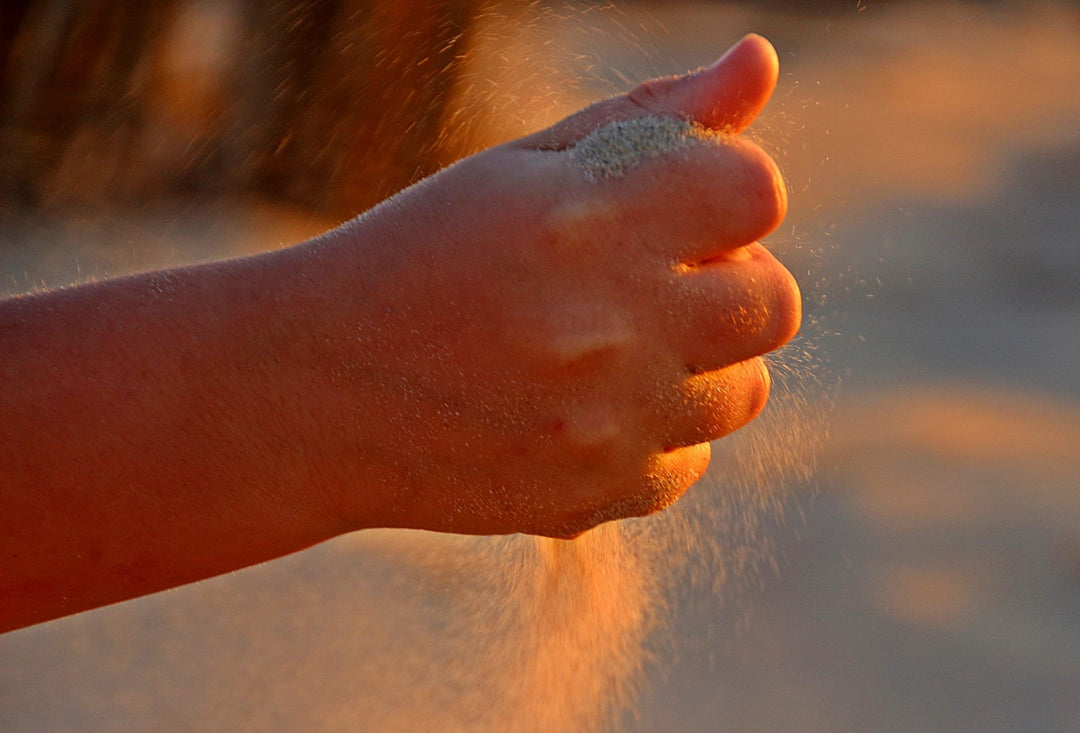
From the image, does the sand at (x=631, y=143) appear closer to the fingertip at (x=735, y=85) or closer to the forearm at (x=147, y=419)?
the fingertip at (x=735, y=85)

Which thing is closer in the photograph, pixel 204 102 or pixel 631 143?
pixel 631 143

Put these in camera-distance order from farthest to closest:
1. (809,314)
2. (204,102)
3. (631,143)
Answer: (204,102)
(809,314)
(631,143)

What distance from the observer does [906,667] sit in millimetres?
724

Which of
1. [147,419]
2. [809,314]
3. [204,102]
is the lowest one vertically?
[809,314]

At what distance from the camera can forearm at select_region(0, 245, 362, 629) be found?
16.1 inches

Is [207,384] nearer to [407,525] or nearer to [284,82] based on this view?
[407,525]

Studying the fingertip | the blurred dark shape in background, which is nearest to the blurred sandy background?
the blurred dark shape in background

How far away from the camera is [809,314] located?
91cm

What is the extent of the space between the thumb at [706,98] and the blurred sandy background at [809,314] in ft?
0.94

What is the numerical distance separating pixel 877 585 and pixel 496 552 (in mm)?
285

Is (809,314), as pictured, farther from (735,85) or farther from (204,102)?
(204,102)

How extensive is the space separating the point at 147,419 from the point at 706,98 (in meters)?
0.25

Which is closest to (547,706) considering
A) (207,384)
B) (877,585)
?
(877,585)

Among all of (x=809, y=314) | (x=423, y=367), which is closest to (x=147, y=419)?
(x=423, y=367)
